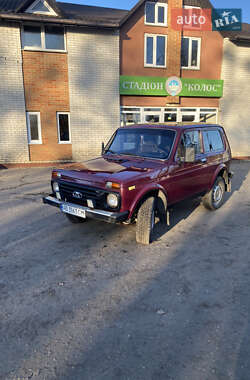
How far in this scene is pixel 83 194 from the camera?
14.4 feet

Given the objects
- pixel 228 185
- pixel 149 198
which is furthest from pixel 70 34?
pixel 149 198

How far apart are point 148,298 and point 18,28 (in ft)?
42.9

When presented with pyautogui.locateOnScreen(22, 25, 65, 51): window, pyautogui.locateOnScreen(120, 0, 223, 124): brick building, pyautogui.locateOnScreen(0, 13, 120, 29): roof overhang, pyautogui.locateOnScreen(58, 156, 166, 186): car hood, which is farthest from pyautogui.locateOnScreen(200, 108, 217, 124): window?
pyautogui.locateOnScreen(58, 156, 166, 186): car hood

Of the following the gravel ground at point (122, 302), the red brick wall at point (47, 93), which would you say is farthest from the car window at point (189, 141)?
the red brick wall at point (47, 93)

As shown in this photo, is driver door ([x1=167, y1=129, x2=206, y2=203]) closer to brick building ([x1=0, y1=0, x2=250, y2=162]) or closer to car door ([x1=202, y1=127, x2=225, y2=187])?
car door ([x1=202, y1=127, x2=225, y2=187])

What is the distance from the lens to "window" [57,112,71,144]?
1331cm

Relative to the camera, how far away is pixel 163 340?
2602 millimetres

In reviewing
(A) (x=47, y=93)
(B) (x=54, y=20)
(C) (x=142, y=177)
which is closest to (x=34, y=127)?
(A) (x=47, y=93)

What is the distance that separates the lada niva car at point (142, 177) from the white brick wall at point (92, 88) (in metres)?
8.08

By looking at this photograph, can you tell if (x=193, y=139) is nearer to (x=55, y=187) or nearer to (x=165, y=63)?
(x=55, y=187)

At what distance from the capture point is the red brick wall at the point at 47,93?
41.1 feet

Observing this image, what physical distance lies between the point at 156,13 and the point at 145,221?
13161 mm

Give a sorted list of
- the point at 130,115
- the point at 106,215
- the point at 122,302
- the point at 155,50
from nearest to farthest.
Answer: the point at 122,302
the point at 106,215
the point at 155,50
the point at 130,115

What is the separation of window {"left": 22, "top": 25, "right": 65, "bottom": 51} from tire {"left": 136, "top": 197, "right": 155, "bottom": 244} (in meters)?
11.1
